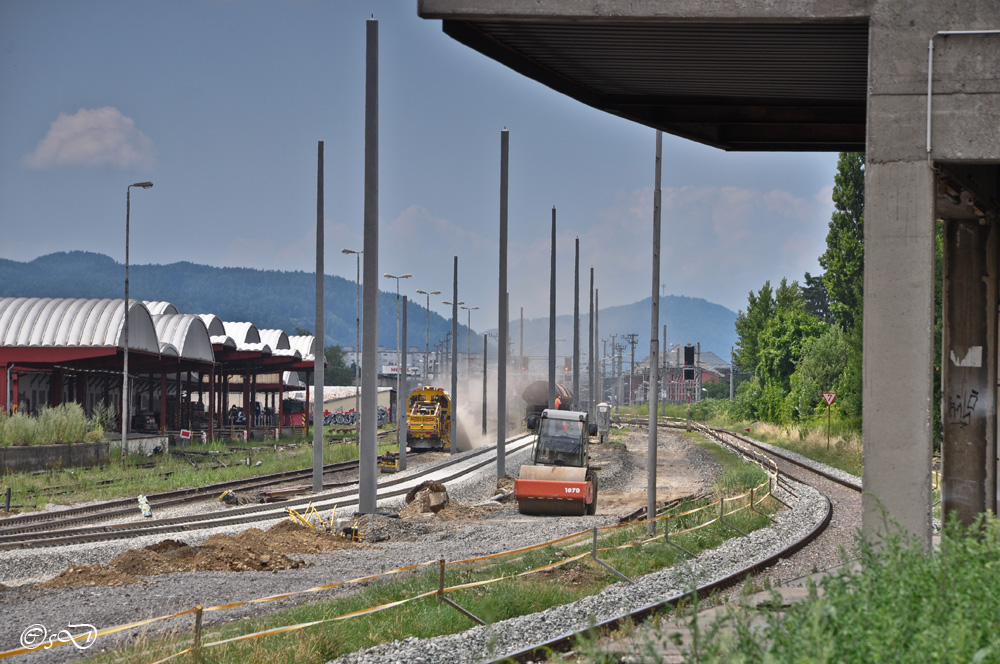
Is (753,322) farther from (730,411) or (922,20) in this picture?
(922,20)

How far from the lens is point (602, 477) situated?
38.9 m

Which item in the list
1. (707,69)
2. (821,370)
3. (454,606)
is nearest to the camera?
(454,606)

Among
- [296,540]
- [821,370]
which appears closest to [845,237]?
[821,370]

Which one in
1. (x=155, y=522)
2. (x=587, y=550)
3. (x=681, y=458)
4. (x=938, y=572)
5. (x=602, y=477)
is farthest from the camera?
(x=681, y=458)

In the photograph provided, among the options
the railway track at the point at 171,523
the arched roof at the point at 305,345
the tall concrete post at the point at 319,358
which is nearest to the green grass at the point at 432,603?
the railway track at the point at 171,523

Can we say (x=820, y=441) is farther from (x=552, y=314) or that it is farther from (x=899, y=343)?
(x=899, y=343)

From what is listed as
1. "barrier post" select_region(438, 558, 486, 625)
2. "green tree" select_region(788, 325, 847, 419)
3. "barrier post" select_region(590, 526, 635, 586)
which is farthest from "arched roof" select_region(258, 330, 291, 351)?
"barrier post" select_region(438, 558, 486, 625)

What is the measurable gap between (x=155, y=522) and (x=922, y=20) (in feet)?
64.2

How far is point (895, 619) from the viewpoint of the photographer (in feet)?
19.0

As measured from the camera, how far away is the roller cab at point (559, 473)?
86.5ft

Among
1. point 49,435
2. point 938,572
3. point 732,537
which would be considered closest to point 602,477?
point 732,537

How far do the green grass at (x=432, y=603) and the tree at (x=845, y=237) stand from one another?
52.4 m

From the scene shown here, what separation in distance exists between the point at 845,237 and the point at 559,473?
47.6 m

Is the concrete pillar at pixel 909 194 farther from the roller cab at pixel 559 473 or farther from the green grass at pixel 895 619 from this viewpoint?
the roller cab at pixel 559 473
